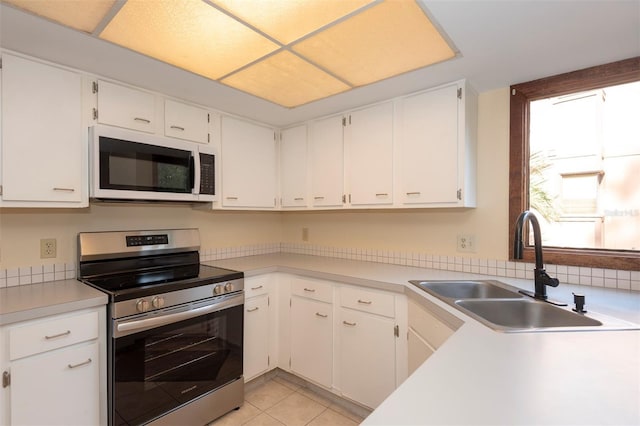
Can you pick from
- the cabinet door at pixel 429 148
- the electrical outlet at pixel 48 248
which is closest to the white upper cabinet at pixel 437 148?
the cabinet door at pixel 429 148

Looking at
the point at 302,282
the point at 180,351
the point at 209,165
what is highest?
the point at 209,165

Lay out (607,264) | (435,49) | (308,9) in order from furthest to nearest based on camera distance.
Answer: (607,264) < (435,49) < (308,9)

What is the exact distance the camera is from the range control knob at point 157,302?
64.6 inches

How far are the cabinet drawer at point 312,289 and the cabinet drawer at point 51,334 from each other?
49.2 inches

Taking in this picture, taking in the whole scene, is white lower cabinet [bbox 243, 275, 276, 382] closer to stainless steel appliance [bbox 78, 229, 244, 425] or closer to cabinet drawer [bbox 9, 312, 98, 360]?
stainless steel appliance [bbox 78, 229, 244, 425]

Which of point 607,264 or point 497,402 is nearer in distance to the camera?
point 497,402

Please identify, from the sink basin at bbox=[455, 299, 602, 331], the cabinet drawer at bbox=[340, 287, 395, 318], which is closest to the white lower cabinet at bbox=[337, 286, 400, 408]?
the cabinet drawer at bbox=[340, 287, 395, 318]

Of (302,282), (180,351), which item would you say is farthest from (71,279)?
(302,282)

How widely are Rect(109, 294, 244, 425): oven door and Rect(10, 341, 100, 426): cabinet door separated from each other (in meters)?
0.09

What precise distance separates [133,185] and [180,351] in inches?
40.6

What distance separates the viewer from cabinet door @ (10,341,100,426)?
1.32m

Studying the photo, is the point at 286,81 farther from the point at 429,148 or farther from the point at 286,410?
the point at 286,410

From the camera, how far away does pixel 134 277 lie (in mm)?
1898

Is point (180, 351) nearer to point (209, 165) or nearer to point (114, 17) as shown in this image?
point (209, 165)
